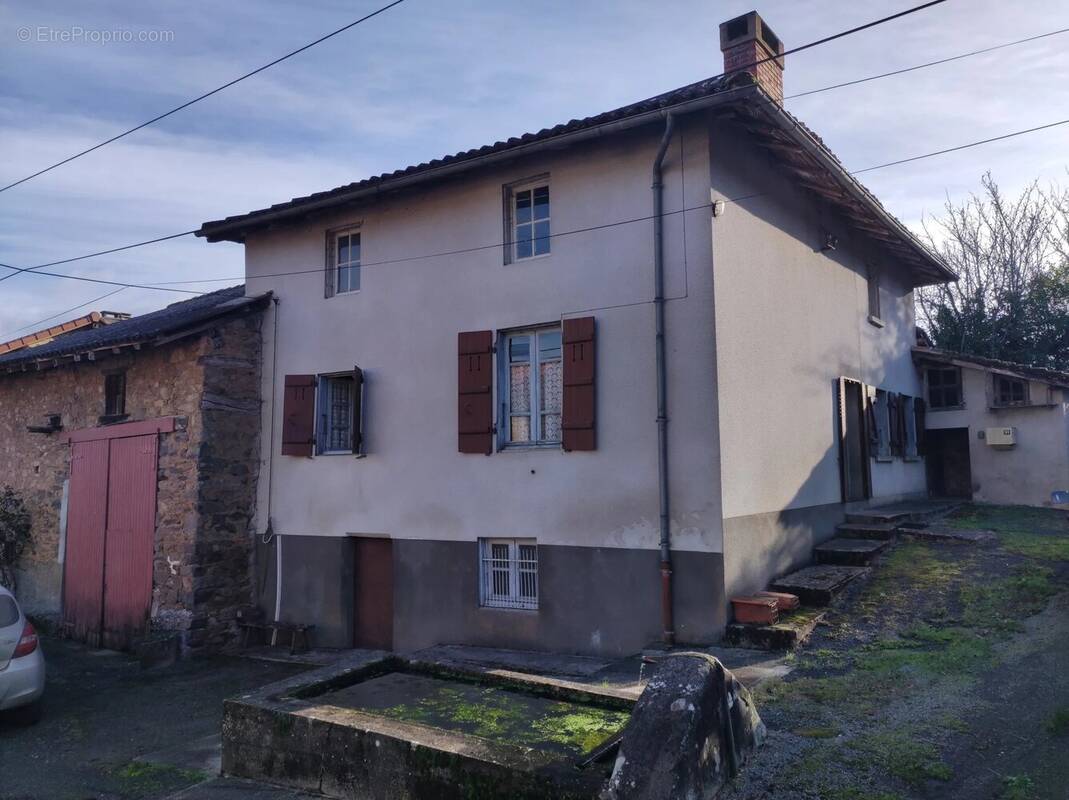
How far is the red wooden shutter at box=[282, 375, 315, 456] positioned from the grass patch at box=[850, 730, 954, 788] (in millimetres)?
8334

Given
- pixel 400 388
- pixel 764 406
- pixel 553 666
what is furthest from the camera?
pixel 400 388

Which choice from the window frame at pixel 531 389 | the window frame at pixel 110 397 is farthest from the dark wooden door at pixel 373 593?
the window frame at pixel 110 397

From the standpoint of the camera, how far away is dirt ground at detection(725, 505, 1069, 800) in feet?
14.9

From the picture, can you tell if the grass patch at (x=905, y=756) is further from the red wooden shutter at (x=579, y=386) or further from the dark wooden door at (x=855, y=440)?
the dark wooden door at (x=855, y=440)

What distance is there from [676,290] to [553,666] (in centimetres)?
426

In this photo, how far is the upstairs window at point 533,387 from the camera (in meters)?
9.32

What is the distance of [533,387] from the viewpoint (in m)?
9.48

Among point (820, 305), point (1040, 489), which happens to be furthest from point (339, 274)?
point (1040, 489)

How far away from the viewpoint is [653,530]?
328 inches

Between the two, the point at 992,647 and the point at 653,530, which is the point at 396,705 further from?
the point at 992,647

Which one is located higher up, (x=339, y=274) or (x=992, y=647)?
(x=339, y=274)

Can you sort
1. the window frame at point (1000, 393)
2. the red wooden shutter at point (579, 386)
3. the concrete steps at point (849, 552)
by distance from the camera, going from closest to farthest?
the red wooden shutter at point (579, 386), the concrete steps at point (849, 552), the window frame at point (1000, 393)

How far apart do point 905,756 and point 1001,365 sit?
12.1 meters

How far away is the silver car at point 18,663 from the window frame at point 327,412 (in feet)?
13.6
